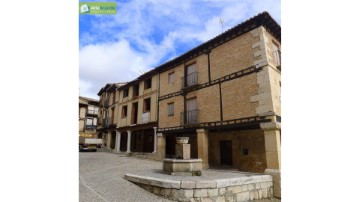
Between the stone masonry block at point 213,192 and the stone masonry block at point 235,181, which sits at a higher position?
the stone masonry block at point 235,181

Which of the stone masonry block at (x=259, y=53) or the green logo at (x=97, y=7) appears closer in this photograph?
the green logo at (x=97, y=7)

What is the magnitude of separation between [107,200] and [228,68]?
605 cm

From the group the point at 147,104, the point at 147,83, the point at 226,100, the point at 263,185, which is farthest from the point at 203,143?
the point at 147,83

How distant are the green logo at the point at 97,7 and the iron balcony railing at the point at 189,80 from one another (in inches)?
247

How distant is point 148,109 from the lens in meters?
12.5

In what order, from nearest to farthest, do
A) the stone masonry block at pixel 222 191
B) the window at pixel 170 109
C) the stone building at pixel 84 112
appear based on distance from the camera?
1. the stone building at pixel 84 112
2. the stone masonry block at pixel 222 191
3. the window at pixel 170 109

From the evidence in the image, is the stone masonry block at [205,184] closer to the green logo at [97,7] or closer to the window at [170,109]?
the green logo at [97,7]

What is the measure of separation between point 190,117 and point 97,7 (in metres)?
6.78

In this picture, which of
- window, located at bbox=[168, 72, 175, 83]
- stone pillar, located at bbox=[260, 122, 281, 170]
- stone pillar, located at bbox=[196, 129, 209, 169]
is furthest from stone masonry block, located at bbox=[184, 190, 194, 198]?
window, located at bbox=[168, 72, 175, 83]

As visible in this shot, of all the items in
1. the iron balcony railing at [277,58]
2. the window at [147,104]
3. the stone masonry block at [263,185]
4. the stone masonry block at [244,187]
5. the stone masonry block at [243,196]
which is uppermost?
the iron balcony railing at [277,58]

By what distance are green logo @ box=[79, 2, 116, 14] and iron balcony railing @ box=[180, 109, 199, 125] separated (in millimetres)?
6256

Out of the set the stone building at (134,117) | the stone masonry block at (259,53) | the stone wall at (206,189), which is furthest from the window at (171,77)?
the stone wall at (206,189)

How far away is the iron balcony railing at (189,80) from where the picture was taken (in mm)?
9462
